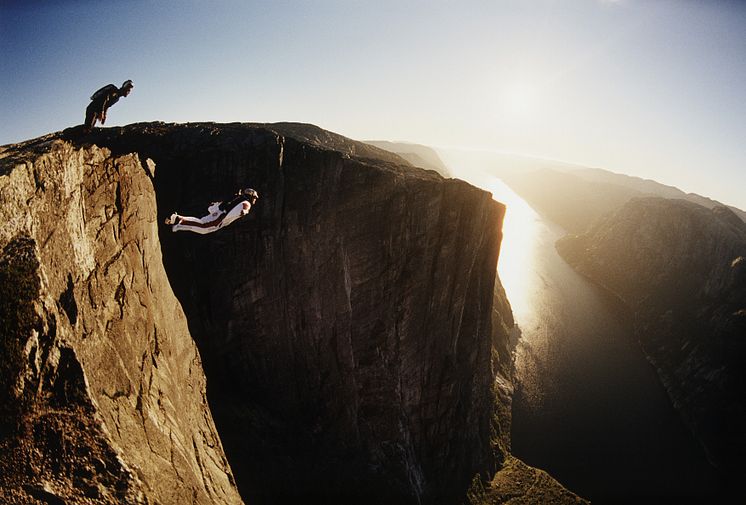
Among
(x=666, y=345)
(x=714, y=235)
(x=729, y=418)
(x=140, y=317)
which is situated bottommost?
(x=729, y=418)

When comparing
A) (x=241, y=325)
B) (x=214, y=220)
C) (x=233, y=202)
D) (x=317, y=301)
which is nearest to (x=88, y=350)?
(x=214, y=220)

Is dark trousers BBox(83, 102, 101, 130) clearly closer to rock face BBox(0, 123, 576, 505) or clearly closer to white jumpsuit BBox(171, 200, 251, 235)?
rock face BBox(0, 123, 576, 505)

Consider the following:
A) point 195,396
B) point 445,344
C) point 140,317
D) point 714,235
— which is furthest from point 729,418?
point 140,317

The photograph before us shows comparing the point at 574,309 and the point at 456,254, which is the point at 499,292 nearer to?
the point at 574,309

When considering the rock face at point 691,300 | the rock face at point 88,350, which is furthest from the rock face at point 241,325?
the rock face at point 691,300

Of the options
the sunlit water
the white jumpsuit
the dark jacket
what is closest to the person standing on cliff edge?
the white jumpsuit
